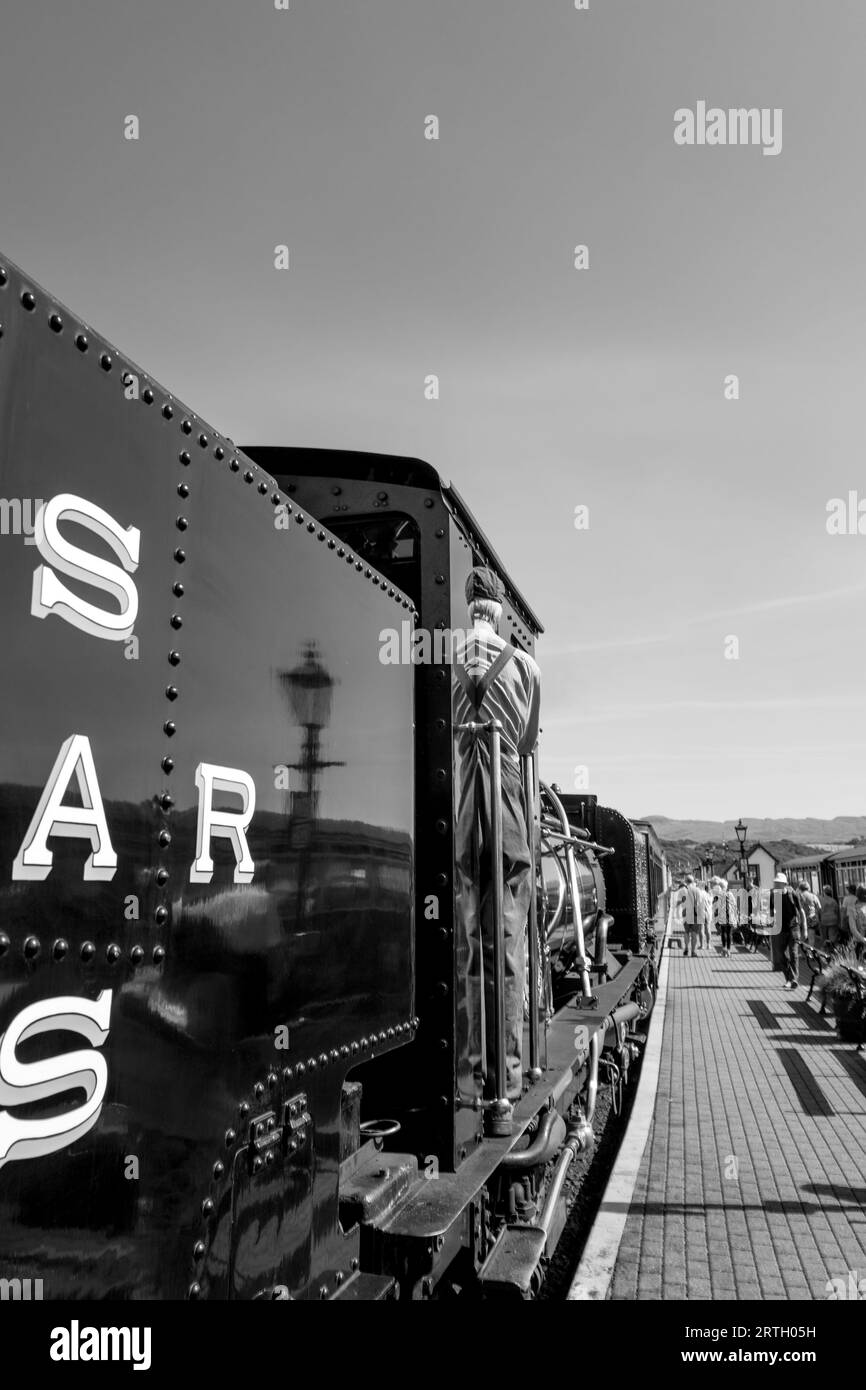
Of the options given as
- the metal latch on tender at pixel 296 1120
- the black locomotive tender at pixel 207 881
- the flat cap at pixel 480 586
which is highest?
the flat cap at pixel 480 586

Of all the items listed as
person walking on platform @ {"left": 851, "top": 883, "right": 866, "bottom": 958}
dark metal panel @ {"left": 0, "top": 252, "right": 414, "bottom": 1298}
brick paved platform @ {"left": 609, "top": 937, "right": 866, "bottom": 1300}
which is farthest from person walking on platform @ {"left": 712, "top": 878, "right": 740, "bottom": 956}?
dark metal panel @ {"left": 0, "top": 252, "right": 414, "bottom": 1298}

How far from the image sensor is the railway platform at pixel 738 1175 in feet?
15.1

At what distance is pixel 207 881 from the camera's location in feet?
5.82

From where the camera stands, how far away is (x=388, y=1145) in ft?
10.5

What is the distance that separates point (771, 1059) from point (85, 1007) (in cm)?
985

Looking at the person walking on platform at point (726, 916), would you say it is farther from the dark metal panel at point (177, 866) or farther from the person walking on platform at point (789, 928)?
the dark metal panel at point (177, 866)

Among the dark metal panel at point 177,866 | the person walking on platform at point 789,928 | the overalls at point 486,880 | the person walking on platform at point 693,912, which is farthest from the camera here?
the person walking on platform at point 693,912

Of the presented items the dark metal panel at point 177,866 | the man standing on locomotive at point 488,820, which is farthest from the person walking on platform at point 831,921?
the dark metal panel at point 177,866

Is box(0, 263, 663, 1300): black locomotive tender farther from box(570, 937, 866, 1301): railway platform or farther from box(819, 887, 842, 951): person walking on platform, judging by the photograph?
box(819, 887, 842, 951): person walking on platform

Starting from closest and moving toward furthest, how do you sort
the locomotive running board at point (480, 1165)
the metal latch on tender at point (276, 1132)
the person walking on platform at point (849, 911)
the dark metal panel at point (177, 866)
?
the dark metal panel at point (177, 866) < the metal latch on tender at point (276, 1132) < the locomotive running board at point (480, 1165) < the person walking on platform at point (849, 911)

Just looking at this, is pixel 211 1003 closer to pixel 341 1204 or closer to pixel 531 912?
pixel 341 1204

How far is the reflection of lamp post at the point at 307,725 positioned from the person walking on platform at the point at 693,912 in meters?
21.3

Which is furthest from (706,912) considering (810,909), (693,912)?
(810,909)

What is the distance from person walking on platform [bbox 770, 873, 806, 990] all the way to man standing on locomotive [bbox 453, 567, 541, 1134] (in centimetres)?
1278
